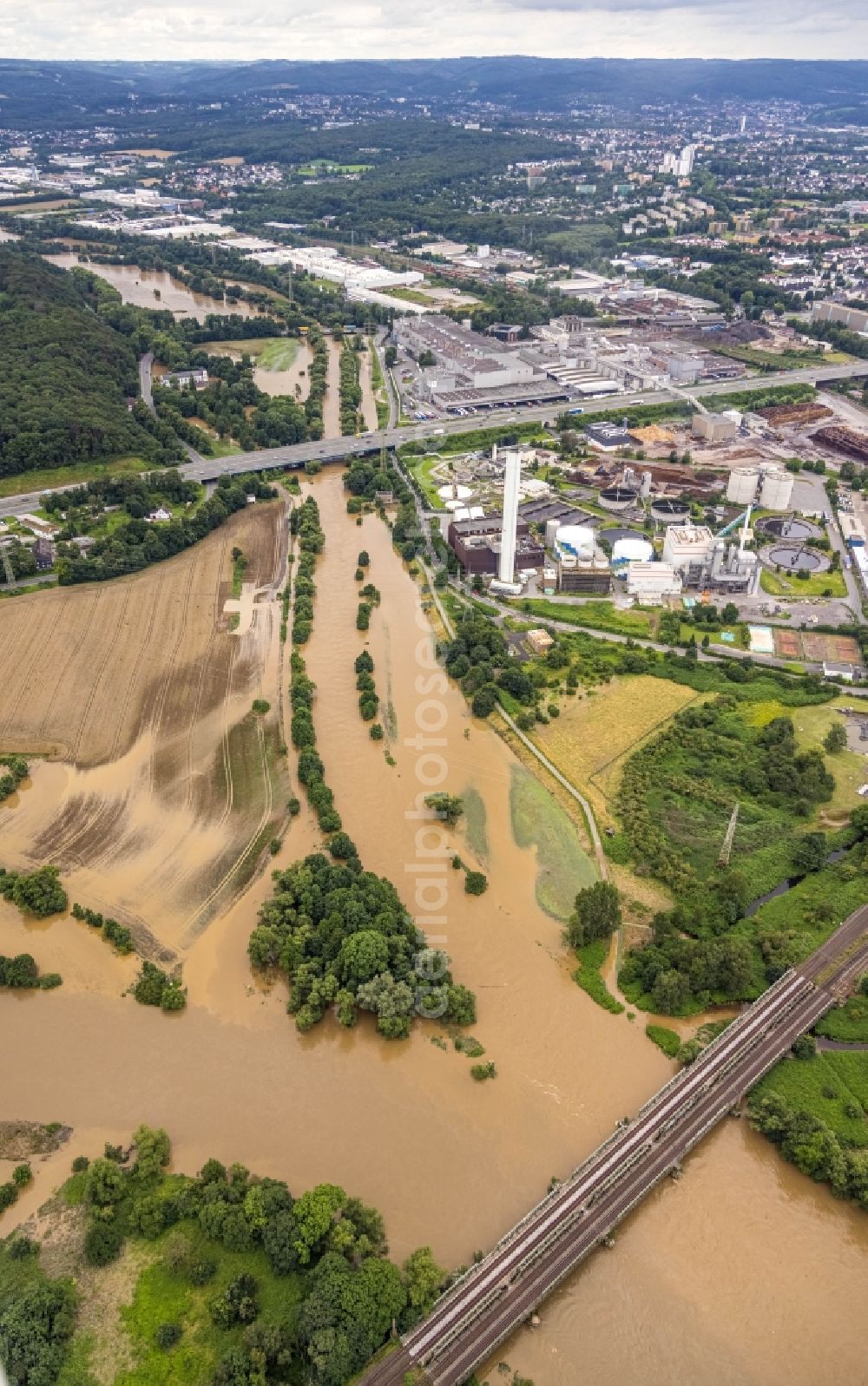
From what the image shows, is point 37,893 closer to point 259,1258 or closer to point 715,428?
point 259,1258

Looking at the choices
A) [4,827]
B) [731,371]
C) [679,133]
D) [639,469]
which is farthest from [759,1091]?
[679,133]

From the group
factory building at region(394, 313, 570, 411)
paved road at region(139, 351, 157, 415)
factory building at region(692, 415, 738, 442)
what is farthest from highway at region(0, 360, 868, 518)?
factory building at region(692, 415, 738, 442)

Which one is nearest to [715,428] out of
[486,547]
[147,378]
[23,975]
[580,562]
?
[580,562]

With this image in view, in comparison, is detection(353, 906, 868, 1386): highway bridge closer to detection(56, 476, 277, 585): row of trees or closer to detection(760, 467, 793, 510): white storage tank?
detection(760, 467, 793, 510): white storage tank

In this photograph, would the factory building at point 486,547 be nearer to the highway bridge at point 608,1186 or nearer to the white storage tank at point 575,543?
the white storage tank at point 575,543

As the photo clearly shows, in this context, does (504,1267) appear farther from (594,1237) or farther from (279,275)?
(279,275)

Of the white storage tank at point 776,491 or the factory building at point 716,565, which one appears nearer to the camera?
the factory building at point 716,565

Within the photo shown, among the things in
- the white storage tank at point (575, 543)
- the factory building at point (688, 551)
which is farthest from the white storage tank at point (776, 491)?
the white storage tank at point (575, 543)
